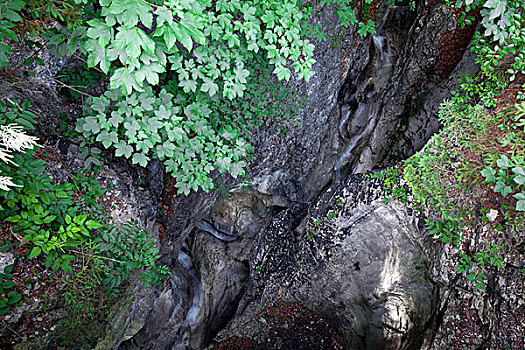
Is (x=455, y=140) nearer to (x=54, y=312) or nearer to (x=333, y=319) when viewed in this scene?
(x=333, y=319)

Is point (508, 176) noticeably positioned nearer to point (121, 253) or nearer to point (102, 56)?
point (102, 56)

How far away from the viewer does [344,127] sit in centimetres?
685

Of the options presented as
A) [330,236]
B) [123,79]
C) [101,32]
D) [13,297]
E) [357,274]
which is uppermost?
[101,32]

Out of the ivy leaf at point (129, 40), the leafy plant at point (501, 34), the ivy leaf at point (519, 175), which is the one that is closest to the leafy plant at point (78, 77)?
the ivy leaf at point (129, 40)

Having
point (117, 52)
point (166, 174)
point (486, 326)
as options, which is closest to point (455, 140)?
point (486, 326)

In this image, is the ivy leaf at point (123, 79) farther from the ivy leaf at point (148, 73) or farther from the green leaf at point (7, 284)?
the green leaf at point (7, 284)

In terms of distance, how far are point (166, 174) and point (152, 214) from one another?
0.83 metres

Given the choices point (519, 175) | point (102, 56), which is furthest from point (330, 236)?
point (102, 56)

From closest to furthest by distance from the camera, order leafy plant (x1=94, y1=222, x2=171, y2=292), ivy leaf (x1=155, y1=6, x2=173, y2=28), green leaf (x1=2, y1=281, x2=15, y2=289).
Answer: ivy leaf (x1=155, y1=6, x2=173, y2=28)
green leaf (x1=2, y1=281, x2=15, y2=289)
leafy plant (x1=94, y1=222, x2=171, y2=292)

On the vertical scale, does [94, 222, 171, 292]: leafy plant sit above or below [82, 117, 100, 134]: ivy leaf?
below

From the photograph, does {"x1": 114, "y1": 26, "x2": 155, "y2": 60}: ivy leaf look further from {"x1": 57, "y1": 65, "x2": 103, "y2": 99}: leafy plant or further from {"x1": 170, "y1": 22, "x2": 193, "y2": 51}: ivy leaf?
{"x1": 57, "y1": 65, "x2": 103, "y2": 99}: leafy plant

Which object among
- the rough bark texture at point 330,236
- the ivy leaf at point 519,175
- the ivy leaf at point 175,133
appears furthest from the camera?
the rough bark texture at point 330,236

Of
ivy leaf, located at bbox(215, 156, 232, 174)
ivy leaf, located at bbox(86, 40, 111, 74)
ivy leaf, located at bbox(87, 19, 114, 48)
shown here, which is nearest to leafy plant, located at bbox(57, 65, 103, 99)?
ivy leaf, located at bbox(215, 156, 232, 174)

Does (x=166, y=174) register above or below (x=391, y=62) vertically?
below
